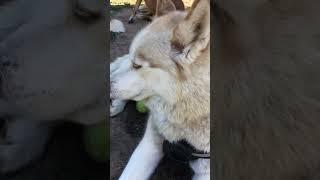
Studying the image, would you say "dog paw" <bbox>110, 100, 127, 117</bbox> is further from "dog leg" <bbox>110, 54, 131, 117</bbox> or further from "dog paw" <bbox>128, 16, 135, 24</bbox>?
"dog paw" <bbox>128, 16, 135, 24</bbox>

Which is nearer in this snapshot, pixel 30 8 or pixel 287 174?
pixel 30 8

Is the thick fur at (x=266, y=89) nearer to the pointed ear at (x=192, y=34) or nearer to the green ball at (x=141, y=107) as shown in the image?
the pointed ear at (x=192, y=34)

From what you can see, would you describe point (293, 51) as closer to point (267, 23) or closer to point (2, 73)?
point (267, 23)

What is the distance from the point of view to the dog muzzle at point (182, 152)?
47.0 inches

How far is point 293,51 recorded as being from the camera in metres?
0.86

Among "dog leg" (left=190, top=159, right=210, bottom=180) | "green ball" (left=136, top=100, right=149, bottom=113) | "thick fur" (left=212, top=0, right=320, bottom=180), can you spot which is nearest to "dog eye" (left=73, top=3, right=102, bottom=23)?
"thick fur" (left=212, top=0, right=320, bottom=180)

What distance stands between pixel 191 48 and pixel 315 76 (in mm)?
270

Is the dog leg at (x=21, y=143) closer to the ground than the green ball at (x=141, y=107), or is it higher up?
higher up

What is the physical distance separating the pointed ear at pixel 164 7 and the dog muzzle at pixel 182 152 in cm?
39

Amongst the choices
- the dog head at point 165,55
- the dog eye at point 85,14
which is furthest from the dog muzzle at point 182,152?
the dog eye at point 85,14

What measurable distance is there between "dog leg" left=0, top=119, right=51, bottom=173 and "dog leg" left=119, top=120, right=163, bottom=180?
0.27 meters

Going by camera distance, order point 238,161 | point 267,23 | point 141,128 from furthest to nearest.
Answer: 1. point 141,128
2. point 238,161
3. point 267,23

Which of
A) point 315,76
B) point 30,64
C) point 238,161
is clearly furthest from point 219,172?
point 30,64

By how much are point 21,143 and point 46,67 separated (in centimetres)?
18
